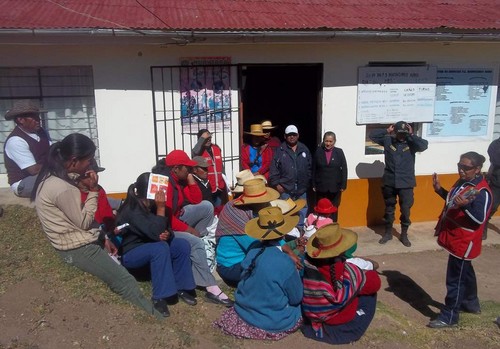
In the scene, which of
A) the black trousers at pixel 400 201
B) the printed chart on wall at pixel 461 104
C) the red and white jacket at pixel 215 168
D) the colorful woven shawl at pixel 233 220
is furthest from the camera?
the printed chart on wall at pixel 461 104

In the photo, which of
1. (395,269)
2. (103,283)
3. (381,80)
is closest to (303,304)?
(103,283)

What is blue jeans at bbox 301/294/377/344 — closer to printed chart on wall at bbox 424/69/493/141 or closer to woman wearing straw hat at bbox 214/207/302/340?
woman wearing straw hat at bbox 214/207/302/340

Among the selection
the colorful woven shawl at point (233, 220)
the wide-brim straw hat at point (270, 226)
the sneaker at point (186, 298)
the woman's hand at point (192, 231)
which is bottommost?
the sneaker at point (186, 298)

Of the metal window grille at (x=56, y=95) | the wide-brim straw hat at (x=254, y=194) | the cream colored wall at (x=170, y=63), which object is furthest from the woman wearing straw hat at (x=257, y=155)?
the wide-brim straw hat at (x=254, y=194)

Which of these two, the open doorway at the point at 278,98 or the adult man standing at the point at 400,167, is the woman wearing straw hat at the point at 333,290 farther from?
the open doorway at the point at 278,98

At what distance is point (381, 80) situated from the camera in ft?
22.6

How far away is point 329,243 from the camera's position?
11.7 feet

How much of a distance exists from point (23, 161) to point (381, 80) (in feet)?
15.8

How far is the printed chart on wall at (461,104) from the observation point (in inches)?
282

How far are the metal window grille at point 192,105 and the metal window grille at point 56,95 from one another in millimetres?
833

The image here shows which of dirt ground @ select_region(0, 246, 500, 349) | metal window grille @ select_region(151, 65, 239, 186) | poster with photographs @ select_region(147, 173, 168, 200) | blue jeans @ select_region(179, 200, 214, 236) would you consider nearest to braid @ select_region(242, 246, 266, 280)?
dirt ground @ select_region(0, 246, 500, 349)

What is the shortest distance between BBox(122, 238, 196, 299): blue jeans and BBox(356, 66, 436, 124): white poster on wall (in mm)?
3661

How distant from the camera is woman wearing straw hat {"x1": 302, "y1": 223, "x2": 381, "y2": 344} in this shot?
3.59m

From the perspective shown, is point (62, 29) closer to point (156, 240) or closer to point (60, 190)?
point (60, 190)
